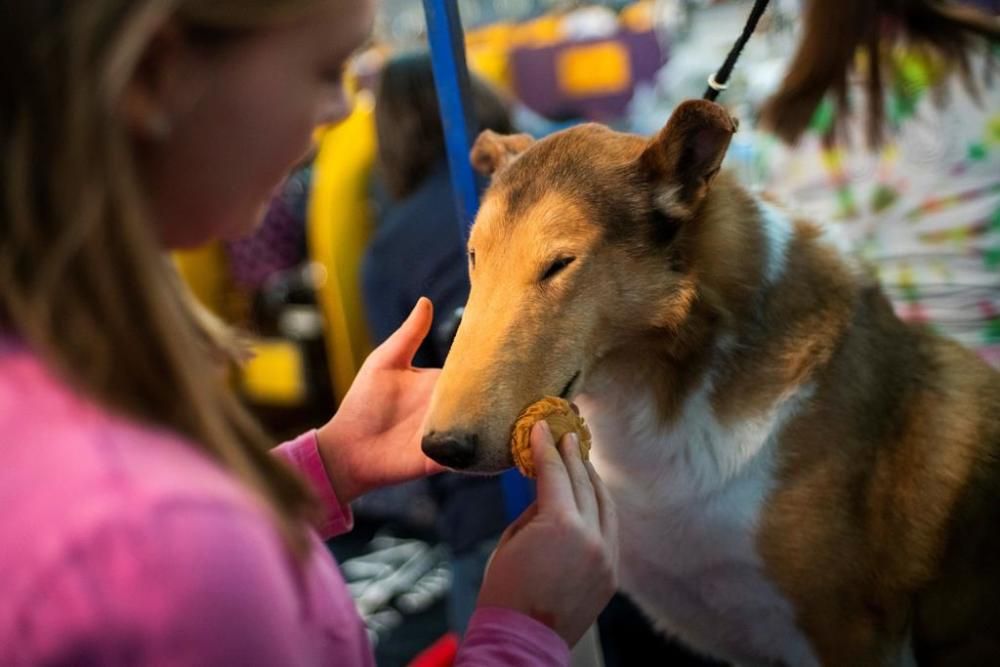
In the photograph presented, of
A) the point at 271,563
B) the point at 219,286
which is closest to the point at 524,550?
the point at 271,563

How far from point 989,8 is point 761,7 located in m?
0.71

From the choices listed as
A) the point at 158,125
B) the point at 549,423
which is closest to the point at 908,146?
the point at 549,423

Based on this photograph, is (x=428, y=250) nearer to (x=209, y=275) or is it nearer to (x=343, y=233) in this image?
(x=343, y=233)

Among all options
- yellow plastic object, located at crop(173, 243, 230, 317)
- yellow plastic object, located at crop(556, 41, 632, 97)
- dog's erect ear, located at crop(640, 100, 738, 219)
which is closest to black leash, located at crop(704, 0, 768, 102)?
dog's erect ear, located at crop(640, 100, 738, 219)

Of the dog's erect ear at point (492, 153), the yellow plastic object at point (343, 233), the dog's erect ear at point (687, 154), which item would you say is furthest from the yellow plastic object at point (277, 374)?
the dog's erect ear at point (687, 154)

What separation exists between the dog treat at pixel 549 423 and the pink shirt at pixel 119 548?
0.30 meters

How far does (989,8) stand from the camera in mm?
1315

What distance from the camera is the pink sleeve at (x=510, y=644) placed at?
1.82 feet

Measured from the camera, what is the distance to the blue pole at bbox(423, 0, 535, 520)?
82 centimetres

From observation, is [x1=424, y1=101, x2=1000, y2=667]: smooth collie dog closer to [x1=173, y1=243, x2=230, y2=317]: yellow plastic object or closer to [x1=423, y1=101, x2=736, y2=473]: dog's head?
[x1=423, y1=101, x2=736, y2=473]: dog's head

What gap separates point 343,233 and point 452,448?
0.77 metres

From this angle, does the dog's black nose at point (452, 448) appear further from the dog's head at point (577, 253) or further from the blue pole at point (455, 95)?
the blue pole at point (455, 95)

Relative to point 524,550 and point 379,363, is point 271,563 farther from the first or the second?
point 379,363

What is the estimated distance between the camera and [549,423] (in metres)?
0.71
